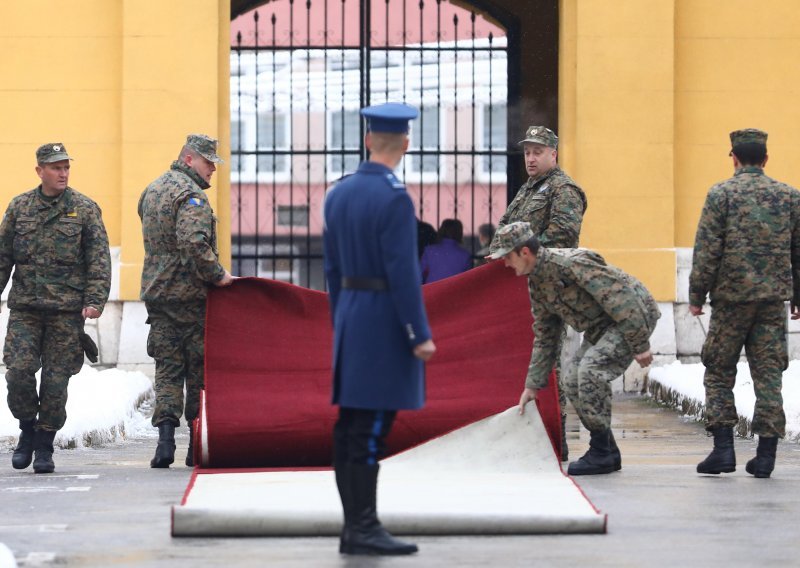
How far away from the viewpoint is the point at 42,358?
9.02m

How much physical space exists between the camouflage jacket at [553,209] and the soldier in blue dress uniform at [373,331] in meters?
2.95

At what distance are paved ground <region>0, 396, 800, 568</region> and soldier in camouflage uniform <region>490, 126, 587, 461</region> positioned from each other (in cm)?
117

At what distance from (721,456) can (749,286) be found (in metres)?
0.81

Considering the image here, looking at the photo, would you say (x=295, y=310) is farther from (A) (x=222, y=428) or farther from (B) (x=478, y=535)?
(B) (x=478, y=535)

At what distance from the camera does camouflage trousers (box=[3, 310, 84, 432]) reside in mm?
8914

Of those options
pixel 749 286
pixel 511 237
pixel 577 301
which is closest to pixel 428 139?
pixel 749 286

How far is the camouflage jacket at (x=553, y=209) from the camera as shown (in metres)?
9.04

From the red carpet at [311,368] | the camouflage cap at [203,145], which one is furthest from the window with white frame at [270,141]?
the red carpet at [311,368]

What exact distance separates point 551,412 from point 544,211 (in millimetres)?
1132

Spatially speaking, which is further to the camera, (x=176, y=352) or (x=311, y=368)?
(x=176, y=352)

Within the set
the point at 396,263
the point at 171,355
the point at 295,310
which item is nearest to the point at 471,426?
the point at 295,310

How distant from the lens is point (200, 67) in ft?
46.1

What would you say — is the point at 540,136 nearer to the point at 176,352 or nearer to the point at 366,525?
the point at 176,352

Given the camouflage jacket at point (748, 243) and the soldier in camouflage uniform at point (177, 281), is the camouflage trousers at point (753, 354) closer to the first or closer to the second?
the camouflage jacket at point (748, 243)
